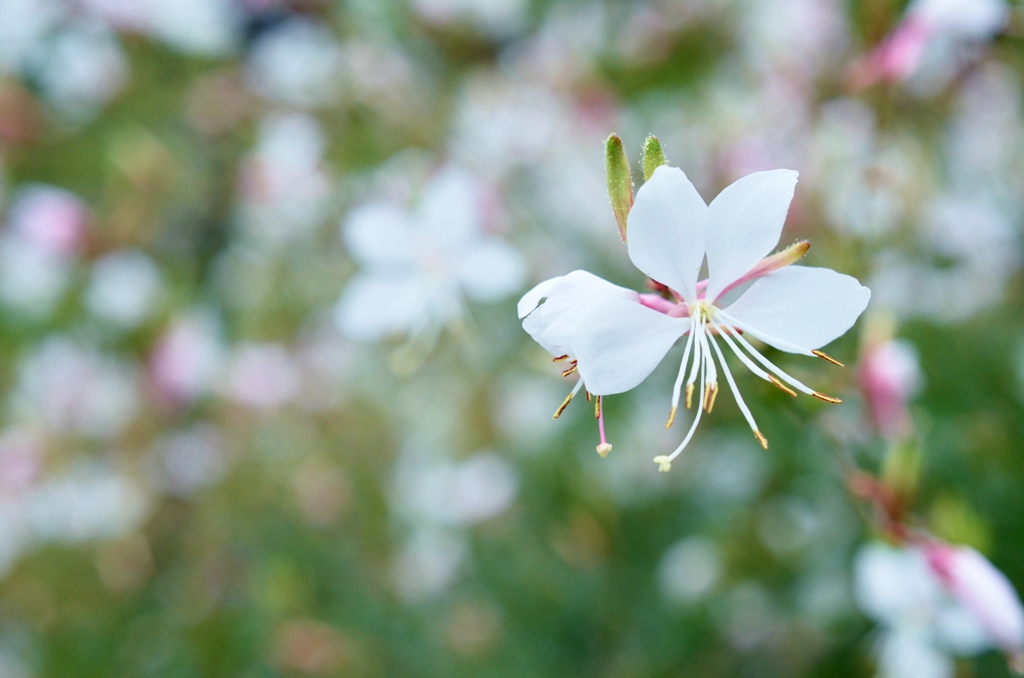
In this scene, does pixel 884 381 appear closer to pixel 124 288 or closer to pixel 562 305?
pixel 562 305

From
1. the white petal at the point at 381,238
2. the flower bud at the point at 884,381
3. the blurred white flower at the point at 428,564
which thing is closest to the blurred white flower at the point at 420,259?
the white petal at the point at 381,238

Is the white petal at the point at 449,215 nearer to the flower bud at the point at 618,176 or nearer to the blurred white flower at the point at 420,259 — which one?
the blurred white flower at the point at 420,259

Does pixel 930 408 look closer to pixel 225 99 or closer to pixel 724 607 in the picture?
pixel 724 607

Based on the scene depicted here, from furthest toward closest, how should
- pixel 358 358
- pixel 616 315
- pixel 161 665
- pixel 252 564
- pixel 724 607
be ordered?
pixel 358 358 < pixel 252 564 < pixel 161 665 < pixel 724 607 < pixel 616 315

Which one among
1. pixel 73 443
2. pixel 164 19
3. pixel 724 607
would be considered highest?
pixel 164 19

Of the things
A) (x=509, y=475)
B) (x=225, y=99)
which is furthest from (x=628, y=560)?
(x=225, y=99)
